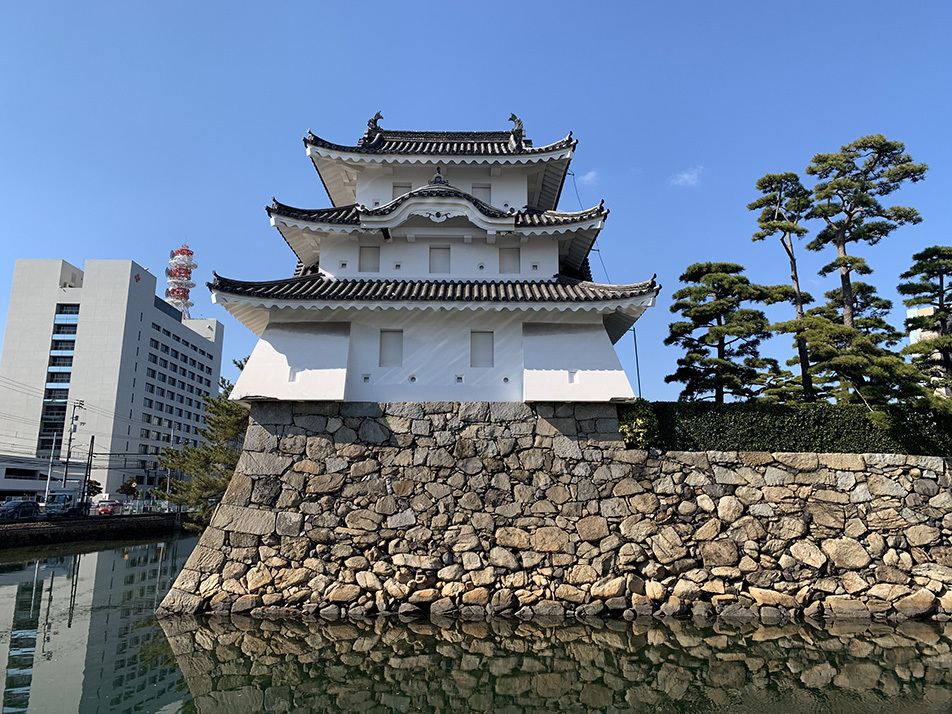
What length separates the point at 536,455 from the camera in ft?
34.9

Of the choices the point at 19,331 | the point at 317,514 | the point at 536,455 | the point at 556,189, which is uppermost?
the point at 19,331

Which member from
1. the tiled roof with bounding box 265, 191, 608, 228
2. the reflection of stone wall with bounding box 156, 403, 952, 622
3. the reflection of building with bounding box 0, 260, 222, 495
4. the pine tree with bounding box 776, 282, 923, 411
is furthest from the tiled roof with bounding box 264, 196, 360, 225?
the reflection of building with bounding box 0, 260, 222, 495

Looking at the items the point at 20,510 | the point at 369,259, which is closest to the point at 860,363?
the point at 369,259

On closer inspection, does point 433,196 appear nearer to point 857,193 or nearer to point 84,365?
point 857,193

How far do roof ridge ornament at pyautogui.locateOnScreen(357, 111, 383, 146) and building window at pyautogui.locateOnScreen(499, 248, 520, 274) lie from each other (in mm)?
4577

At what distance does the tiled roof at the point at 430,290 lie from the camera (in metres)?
10.9

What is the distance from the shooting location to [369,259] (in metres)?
12.5

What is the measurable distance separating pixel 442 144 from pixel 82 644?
479 inches

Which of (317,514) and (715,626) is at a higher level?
(317,514)

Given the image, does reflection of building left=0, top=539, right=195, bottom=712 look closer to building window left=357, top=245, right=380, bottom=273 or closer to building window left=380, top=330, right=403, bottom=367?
building window left=380, top=330, right=403, bottom=367

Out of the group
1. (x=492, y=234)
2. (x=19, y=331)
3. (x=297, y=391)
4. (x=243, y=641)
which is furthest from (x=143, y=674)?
(x=19, y=331)

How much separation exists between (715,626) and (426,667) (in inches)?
192

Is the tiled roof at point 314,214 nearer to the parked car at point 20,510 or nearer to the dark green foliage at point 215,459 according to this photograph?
the dark green foliage at point 215,459

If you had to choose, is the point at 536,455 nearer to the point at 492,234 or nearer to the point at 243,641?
the point at 492,234
